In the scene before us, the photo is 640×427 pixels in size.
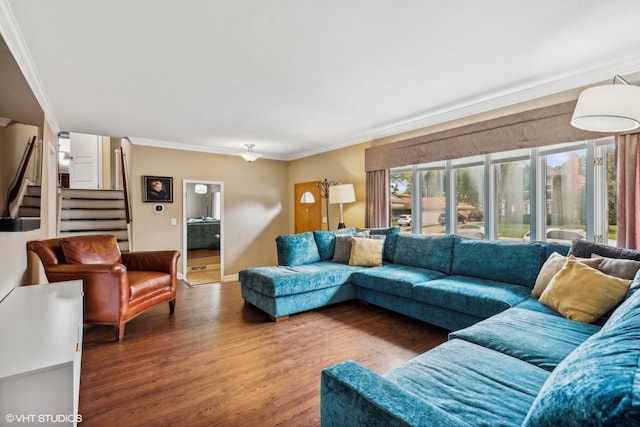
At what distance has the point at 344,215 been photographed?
17.9 feet

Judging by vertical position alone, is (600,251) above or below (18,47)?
below

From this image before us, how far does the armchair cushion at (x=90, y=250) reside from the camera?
2.99m

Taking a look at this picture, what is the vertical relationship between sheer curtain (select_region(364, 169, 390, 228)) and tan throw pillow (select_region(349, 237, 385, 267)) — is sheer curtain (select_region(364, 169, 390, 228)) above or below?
above

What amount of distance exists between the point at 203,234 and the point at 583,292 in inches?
269

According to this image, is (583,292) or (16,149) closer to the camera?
(16,149)

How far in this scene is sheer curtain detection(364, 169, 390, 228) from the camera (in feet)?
15.4

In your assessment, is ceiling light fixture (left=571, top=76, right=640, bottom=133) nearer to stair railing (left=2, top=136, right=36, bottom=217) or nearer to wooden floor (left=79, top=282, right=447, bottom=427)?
wooden floor (left=79, top=282, right=447, bottom=427)

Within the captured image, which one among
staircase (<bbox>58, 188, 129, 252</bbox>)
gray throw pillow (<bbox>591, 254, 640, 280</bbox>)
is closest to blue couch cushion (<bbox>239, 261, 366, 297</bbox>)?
gray throw pillow (<bbox>591, 254, 640, 280</bbox>)

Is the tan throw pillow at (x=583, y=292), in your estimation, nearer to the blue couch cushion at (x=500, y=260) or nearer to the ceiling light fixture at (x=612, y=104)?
the blue couch cushion at (x=500, y=260)

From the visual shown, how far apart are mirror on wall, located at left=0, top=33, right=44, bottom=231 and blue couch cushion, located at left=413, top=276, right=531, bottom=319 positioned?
10.1 ft

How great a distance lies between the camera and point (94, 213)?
5262mm

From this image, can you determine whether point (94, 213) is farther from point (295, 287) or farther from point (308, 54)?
point (308, 54)

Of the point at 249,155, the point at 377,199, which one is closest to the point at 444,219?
the point at 377,199

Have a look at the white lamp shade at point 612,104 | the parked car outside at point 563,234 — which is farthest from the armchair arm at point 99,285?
the parked car outside at point 563,234
